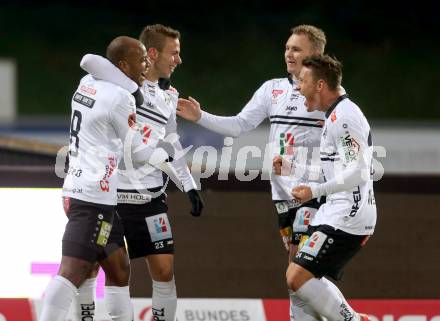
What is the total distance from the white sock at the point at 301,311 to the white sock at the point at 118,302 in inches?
38.7

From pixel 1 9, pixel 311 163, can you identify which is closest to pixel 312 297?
pixel 311 163

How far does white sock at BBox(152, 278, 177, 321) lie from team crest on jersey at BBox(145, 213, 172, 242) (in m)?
0.26

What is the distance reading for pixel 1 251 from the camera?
654 cm

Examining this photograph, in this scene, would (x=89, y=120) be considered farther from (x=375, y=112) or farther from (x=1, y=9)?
(x=1, y=9)

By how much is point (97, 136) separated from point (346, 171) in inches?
52.3

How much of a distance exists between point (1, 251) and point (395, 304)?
260cm

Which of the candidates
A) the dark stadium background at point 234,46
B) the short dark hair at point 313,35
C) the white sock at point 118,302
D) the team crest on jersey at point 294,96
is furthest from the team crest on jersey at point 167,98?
the dark stadium background at point 234,46

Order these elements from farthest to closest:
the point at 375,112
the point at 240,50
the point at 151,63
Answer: the point at 240,50
the point at 375,112
the point at 151,63

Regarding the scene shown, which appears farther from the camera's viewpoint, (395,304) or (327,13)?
(327,13)

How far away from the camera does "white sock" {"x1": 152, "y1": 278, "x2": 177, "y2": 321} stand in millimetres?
5801

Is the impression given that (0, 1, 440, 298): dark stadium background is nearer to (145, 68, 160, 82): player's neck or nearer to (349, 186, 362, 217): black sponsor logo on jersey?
(145, 68, 160, 82): player's neck

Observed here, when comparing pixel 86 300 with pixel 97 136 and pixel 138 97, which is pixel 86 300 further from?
pixel 138 97

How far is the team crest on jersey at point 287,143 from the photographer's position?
19.8ft

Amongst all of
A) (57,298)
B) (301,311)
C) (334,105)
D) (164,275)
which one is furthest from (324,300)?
(57,298)
